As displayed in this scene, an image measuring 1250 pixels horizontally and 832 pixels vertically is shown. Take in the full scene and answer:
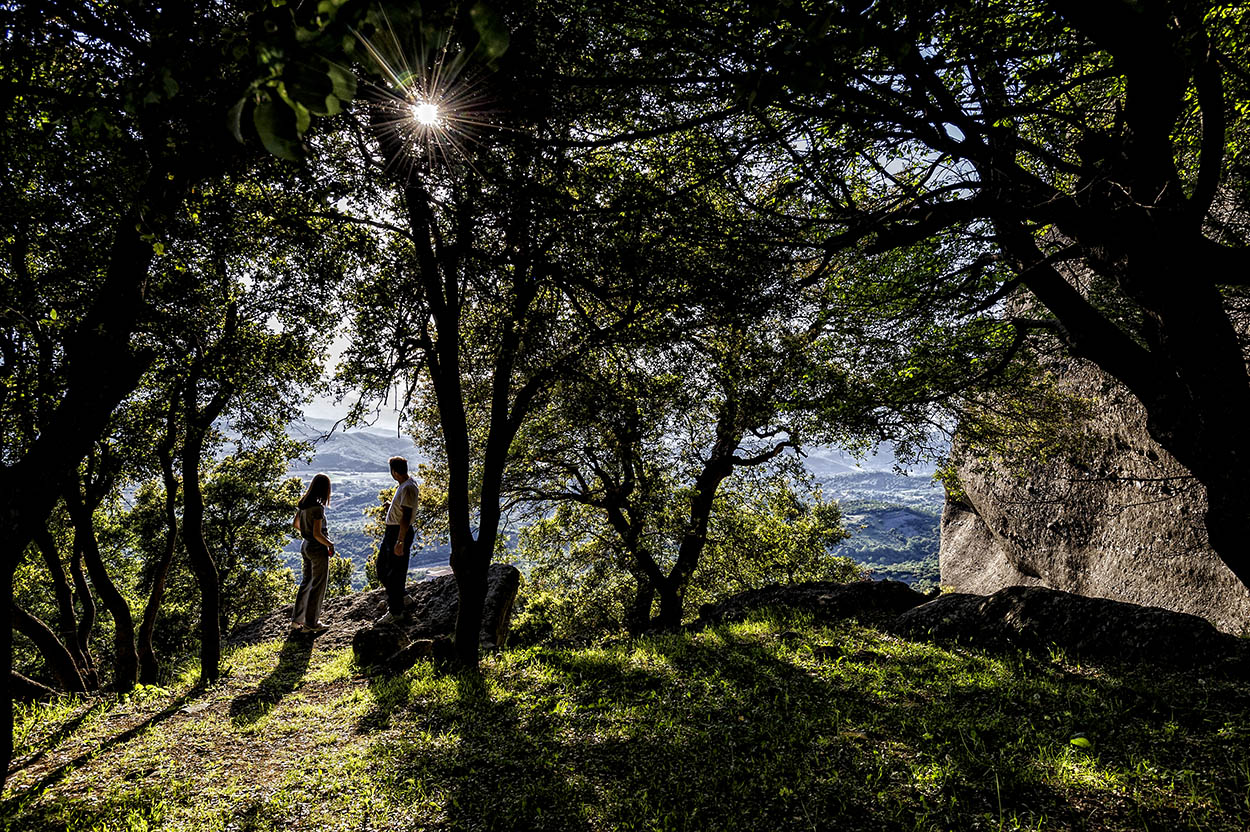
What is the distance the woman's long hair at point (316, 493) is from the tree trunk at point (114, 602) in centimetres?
356

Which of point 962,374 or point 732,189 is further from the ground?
point 732,189

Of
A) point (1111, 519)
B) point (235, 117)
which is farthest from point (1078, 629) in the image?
point (235, 117)

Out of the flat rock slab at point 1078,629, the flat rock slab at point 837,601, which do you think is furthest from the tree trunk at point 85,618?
the flat rock slab at point 1078,629

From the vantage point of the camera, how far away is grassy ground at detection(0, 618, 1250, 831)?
13.1 feet

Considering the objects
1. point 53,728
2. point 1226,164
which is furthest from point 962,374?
point 53,728

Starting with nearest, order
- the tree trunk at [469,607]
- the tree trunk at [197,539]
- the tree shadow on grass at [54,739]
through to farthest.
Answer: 1. the tree shadow on grass at [54,739]
2. the tree trunk at [469,607]
3. the tree trunk at [197,539]

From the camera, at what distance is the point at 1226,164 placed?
8.51 metres

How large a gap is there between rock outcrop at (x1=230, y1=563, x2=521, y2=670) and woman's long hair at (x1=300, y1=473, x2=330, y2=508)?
9.44ft

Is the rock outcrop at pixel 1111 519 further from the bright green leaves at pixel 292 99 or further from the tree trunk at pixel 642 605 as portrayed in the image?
the bright green leaves at pixel 292 99

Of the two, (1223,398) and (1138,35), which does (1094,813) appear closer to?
(1223,398)

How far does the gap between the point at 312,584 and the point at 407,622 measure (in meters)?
2.47

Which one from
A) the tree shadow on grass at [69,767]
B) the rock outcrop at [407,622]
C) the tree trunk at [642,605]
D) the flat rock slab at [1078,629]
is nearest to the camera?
the tree shadow on grass at [69,767]

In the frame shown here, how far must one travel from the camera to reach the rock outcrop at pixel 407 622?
436 inches

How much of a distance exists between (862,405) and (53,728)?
12.9 m
